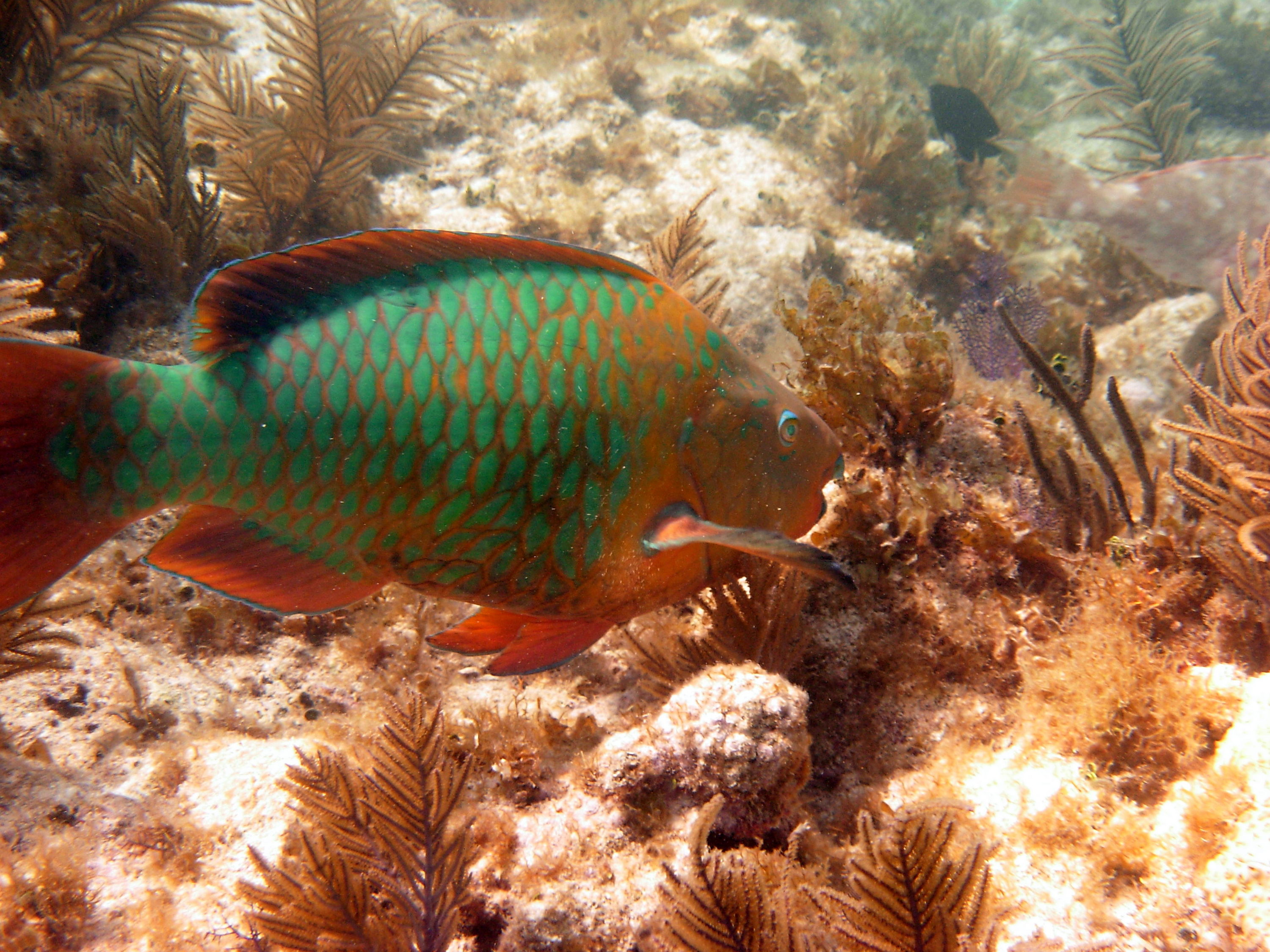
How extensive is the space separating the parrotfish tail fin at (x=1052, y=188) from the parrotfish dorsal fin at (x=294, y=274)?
8090 mm

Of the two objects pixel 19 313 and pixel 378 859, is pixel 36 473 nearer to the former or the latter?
pixel 378 859

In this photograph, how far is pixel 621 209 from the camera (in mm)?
8289

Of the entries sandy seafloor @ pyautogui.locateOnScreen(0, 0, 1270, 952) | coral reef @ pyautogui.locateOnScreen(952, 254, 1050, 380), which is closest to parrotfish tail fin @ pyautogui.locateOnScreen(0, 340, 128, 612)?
sandy seafloor @ pyautogui.locateOnScreen(0, 0, 1270, 952)

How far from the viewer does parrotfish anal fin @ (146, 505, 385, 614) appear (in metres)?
1.67

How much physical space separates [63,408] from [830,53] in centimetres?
1617

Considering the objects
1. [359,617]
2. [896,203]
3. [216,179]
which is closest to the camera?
[359,617]

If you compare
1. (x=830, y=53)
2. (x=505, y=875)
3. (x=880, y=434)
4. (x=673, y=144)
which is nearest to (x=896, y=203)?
(x=673, y=144)

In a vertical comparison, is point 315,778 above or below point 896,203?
below

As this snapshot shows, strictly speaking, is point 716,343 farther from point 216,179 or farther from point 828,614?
point 216,179

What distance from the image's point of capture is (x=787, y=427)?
6.75 ft

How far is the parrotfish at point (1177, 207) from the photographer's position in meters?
6.59

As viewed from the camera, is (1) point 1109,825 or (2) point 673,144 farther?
(2) point 673,144

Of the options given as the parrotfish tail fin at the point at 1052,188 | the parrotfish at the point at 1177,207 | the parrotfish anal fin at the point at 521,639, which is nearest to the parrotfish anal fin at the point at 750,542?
the parrotfish anal fin at the point at 521,639

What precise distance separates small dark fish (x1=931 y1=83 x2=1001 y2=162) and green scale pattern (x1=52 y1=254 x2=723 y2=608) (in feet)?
36.2
